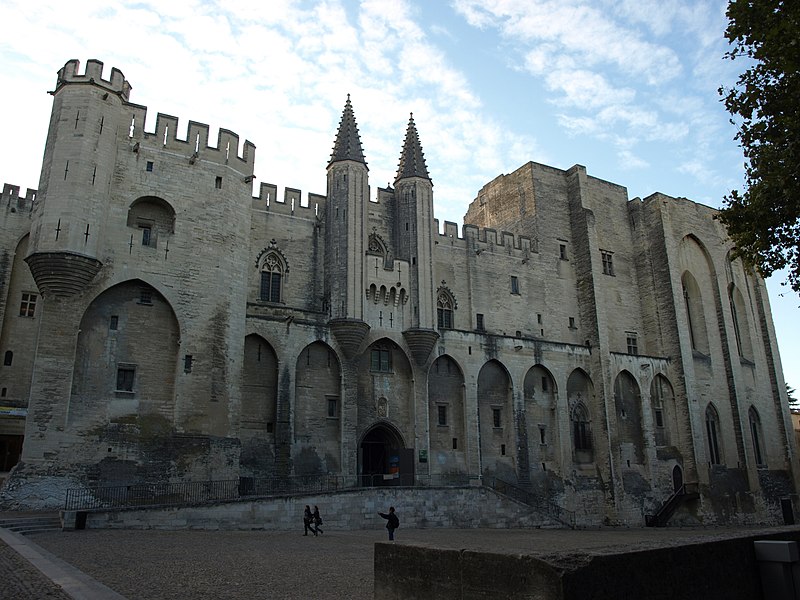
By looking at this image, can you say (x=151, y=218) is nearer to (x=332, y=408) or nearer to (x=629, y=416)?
(x=332, y=408)

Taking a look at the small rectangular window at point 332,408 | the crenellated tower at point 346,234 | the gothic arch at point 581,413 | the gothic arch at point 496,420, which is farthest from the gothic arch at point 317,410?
the gothic arch at point 581,413

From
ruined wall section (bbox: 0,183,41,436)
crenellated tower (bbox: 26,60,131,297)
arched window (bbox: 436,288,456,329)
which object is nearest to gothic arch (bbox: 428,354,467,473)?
arched window (bbox: 436,288,456,329)

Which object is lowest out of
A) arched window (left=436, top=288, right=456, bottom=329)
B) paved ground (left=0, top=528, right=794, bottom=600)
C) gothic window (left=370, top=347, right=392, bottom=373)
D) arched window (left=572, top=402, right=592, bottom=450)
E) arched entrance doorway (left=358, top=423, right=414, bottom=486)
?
paved ground (left=0, top=528, right=794, bottom=600)

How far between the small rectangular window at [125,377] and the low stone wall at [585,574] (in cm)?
1979

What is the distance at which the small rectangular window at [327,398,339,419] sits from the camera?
91.9 feet

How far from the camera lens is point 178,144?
26.3m

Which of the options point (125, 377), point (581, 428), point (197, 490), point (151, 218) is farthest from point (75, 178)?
point (581, 428)

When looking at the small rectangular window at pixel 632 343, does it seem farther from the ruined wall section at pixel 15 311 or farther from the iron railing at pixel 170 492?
the ruined wall section at pixel 15 311

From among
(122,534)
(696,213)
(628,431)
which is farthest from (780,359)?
(122,534)

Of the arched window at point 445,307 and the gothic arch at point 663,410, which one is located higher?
the arched window at point 445,307

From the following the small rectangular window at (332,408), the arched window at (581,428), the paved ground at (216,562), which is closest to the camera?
the paved ground at (216,562)

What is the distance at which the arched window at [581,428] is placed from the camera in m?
35.2

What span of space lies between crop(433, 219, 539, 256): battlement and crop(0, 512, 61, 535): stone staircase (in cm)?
2249

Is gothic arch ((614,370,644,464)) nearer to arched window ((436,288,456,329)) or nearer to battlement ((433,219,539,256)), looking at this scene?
battlement ((433,219,539,256))
